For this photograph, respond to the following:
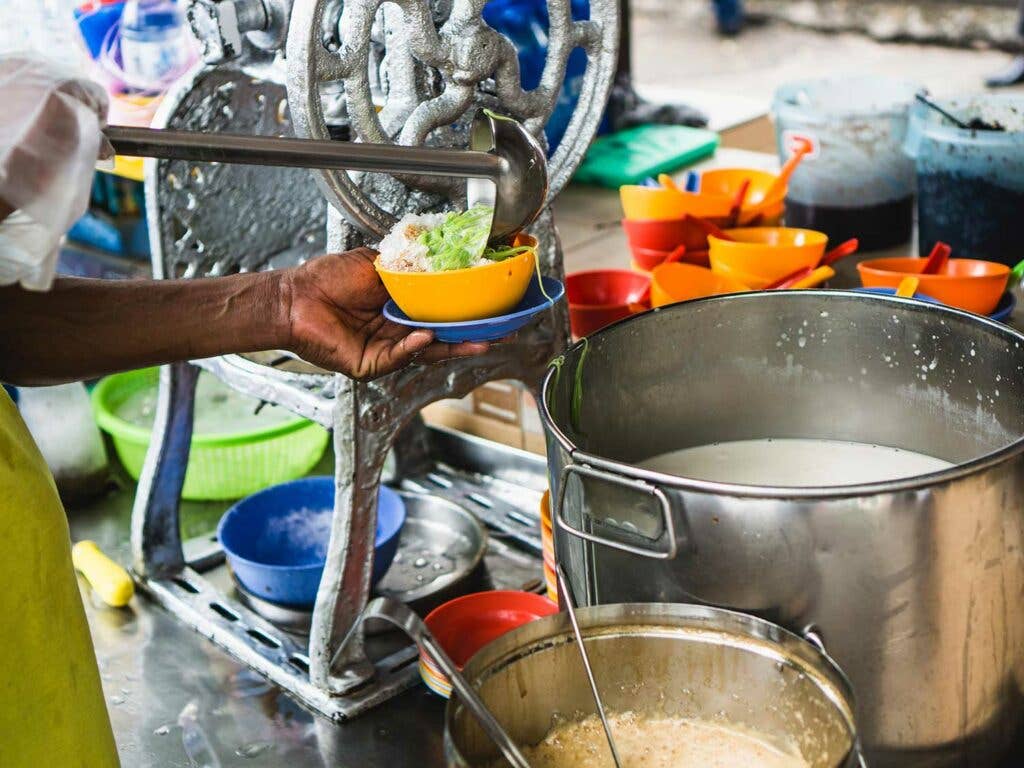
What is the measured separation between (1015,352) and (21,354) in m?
1.15

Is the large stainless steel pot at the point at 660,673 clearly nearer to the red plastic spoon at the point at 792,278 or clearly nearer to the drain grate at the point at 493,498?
the red plastic spoon at the point at 792,278

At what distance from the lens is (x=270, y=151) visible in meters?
1.15

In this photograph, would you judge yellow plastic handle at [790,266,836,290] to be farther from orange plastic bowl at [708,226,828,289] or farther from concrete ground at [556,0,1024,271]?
concrete ground at [556,0,1024,271]

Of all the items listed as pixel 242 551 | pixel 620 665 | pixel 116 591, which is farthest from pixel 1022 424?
pixel 116 591

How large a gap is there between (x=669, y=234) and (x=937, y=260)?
0.50 m

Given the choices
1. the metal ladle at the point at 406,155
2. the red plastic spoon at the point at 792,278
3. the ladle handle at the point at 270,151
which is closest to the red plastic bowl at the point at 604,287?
the red plastic spoon at the point at 792,278

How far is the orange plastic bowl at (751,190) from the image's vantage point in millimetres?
2328

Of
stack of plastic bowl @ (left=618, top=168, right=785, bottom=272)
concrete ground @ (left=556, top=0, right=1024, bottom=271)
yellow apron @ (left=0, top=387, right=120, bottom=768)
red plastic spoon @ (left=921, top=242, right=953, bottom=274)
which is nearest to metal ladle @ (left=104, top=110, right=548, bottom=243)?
yellow apron @ (left=0, top=387, right=120, bottom=768)

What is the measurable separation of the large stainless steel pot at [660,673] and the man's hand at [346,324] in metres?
0.45

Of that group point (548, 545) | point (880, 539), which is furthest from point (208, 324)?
point (880, 539)

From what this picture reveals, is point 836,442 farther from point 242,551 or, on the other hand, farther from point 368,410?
point 242,551

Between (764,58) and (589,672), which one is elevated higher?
(589,672)

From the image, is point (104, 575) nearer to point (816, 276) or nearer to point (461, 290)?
point (461, 290)

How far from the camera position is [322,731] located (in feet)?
5.98
